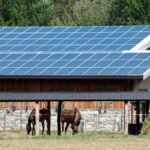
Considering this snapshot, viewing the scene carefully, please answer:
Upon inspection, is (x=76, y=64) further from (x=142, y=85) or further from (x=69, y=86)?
(x=142, y=85)

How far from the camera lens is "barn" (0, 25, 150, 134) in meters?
54.2

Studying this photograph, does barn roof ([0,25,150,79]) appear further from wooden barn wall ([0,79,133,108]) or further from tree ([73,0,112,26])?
tree ([73,0,112,26])

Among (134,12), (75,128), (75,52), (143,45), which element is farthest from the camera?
(134,12)

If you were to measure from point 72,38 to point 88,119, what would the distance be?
26.9 feet

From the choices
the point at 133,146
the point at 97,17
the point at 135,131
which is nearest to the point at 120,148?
the point at 133,146

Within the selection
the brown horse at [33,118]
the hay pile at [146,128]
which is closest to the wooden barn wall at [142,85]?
the brown horse at [33,118]

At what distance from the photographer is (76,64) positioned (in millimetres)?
55656

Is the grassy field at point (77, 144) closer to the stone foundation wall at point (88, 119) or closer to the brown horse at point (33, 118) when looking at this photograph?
the brown horse at point (33, 118)

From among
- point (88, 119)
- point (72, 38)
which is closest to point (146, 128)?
point (88, 119)

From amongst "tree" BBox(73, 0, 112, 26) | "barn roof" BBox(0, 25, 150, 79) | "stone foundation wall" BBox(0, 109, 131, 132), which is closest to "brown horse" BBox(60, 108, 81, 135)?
"stone foundation wall" BBox(0, 109, 131, 132)

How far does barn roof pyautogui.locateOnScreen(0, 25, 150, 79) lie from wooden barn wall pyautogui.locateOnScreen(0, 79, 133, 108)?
1071 millimetres

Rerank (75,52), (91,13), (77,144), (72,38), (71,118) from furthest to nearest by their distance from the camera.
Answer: (91,13)
(72,38)
(75,52)
(71,118)
(77,144)

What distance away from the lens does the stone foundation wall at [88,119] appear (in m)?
54.4

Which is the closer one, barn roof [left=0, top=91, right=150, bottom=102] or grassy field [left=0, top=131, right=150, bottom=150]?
grassy field [left=0, top=131, right=150, bottom=150]
